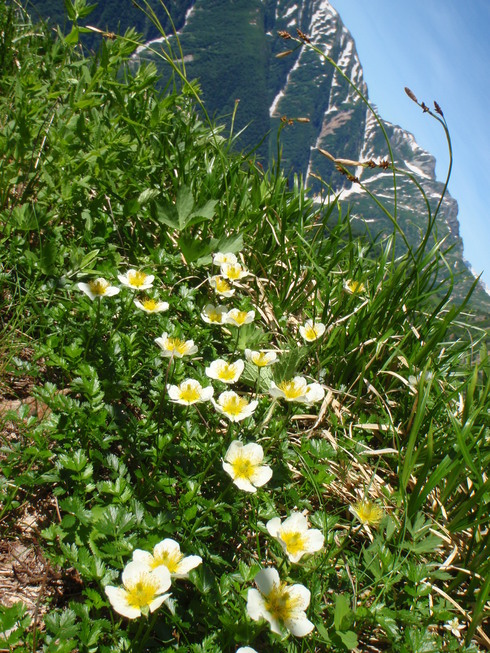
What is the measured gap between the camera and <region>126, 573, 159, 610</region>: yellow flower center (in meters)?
1.01

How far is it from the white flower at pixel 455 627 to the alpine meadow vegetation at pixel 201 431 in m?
0.02

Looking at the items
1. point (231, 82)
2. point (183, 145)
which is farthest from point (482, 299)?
point (183, 145)

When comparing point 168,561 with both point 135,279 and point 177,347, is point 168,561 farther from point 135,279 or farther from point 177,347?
point 135,279

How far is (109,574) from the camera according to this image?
1.18 meters

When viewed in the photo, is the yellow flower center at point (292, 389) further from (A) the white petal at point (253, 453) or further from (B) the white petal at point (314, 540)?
(B) the white petal at point (314, 540)

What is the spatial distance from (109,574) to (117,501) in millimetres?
202

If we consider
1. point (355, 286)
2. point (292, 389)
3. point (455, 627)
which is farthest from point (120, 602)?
point (355, 286)

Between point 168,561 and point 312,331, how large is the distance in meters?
1.25

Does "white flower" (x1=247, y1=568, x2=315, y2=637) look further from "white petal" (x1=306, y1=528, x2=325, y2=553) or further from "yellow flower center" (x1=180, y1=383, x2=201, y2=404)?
"yellow flower center" (x1=180, y1=383, x2=201, y2=404)

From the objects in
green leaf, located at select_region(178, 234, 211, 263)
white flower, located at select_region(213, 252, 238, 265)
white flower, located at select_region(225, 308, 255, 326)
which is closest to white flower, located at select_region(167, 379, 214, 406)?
white flower, located at select_region(225, 308, 255, 326)

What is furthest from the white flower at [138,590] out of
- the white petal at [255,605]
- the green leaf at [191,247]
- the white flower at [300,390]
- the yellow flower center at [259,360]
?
the green leaf at [191,247]

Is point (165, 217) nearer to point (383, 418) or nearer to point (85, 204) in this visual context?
point (85, 204)

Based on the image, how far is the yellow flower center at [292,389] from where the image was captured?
61.7 inches

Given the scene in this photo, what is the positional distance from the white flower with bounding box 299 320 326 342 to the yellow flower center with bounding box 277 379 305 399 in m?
0.51
